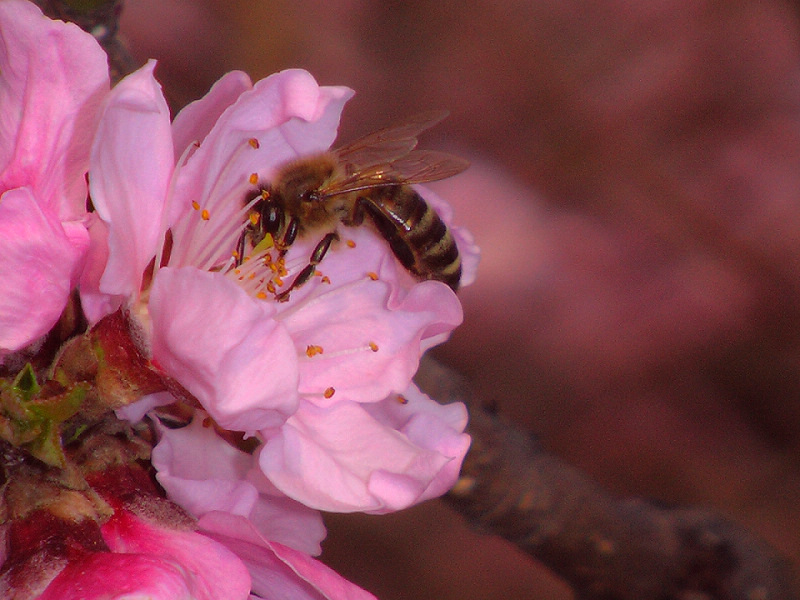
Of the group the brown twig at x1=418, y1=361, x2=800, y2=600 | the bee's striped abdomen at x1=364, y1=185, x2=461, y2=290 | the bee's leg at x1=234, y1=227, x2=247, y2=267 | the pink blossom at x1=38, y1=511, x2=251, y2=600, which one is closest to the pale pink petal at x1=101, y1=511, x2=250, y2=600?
the pink blossom at x1=38, y1=511, x2=251, y2=600

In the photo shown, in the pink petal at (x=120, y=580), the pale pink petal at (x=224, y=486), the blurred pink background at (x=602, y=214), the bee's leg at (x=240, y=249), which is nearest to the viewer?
the pink petal at (x=120, y=580)

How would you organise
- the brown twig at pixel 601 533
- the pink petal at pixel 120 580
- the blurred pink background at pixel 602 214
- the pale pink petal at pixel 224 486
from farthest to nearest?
the blurred pink background at pixel 602 214
the brown twig at pixel 601 533
the pale pink petal at pixel 224 486
the pink petal at pixel 120 580

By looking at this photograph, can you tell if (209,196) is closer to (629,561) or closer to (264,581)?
(264,581)

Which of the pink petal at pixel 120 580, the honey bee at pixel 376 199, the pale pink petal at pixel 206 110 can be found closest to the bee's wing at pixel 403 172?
the honey bee at pixel 376 199

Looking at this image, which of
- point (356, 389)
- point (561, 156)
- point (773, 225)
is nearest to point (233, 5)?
point (561, 156)

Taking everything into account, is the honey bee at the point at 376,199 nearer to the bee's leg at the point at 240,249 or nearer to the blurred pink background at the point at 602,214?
the bee's leg at the point at 240,249

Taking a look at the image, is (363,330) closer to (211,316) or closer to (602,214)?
(211,316)
